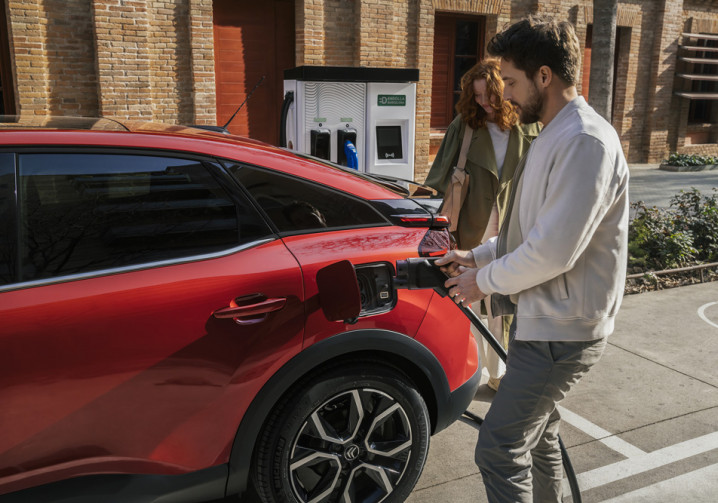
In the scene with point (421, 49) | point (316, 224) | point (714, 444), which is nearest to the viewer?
point (316, 224)

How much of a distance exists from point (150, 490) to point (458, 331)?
4.68 feet

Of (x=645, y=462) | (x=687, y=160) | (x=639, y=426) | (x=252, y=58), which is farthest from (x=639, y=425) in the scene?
(x=687, y=160)

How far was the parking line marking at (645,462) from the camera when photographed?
3.18 metres

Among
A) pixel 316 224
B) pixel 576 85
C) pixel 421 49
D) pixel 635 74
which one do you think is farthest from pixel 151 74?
pixel 635 74

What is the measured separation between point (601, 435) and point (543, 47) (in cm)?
248

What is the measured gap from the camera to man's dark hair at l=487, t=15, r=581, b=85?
1969 mm

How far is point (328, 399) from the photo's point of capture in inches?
98.9

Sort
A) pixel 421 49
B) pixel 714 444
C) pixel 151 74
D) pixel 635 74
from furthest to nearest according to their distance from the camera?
pixel 635 74, pixel 421 49, pixel 151 74, pixel 714 444

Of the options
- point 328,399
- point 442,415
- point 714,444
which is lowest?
point 714,444

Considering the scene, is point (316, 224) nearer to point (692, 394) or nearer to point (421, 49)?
point (692, 394)

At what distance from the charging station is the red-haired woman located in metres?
1.88

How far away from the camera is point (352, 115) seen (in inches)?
233

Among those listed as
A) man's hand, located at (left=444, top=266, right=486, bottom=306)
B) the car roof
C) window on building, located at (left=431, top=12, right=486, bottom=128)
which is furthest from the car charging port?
window on building, located at (left=431, top=12, right=486, bottom=128)

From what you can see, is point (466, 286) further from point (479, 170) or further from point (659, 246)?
point (659, 246)
